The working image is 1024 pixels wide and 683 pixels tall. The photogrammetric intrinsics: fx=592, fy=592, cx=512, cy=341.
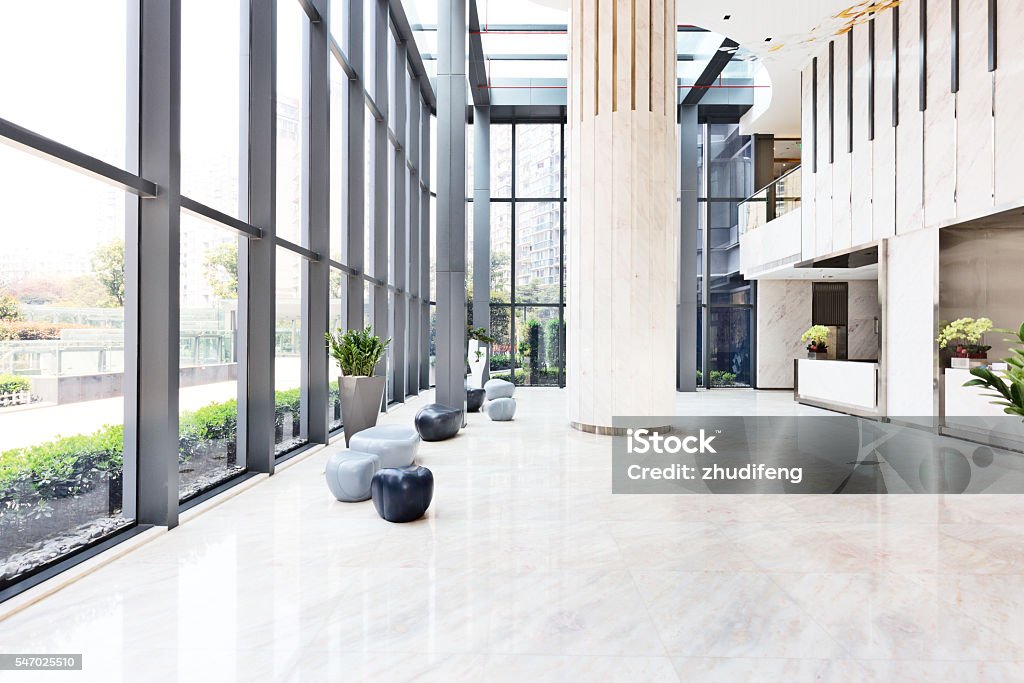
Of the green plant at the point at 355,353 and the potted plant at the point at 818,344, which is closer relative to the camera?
the green plant at the point at 355,353

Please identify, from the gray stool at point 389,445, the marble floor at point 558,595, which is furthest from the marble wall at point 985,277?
the gray stool at point 389,445

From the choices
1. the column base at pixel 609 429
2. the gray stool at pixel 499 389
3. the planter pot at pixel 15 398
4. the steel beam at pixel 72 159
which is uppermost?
the steel beam at pixel 72 159

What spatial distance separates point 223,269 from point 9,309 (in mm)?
2479

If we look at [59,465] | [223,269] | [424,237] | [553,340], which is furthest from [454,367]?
[553,340]

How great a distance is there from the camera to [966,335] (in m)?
8.70

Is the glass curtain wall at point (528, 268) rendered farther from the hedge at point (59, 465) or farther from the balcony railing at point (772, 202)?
the hedge at point (59, 465)

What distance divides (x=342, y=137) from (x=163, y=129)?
5.27 meters

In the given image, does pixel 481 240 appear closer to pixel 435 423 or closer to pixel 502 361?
pixel 502 361

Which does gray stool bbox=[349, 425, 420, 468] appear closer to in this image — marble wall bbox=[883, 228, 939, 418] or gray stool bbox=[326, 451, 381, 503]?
gray stool bbox=[326, 451, 381, 503]

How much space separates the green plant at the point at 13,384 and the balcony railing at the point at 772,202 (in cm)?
1373

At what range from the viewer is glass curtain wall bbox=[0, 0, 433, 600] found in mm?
3385

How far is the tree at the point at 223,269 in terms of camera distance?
5527mm

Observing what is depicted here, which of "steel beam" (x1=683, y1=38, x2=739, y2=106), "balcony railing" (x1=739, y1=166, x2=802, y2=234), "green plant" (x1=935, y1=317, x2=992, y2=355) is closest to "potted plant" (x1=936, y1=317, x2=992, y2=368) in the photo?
"green plant" (x1=935, y1=317, x2=992, y2=355)

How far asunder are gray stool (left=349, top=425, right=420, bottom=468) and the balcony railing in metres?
11.1
